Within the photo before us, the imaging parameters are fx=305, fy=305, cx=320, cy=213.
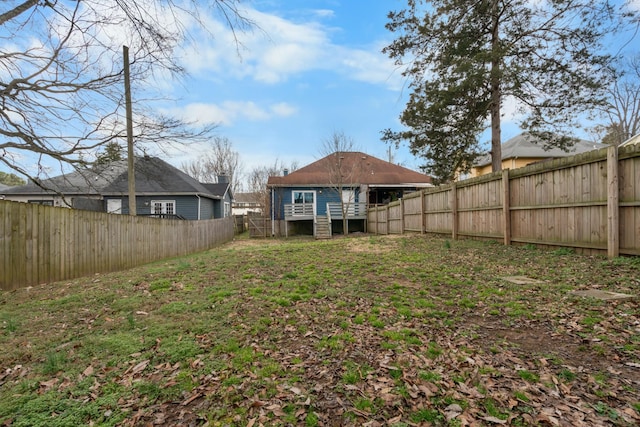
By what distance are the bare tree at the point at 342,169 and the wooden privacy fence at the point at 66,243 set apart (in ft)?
39.3

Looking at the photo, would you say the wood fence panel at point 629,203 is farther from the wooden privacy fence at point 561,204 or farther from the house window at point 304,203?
the house window at point 304,203

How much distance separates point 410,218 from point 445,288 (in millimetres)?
8439

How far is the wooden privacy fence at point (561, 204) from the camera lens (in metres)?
4.72

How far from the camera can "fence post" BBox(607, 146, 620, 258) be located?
476cm

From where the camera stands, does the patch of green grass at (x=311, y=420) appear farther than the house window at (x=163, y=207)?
No

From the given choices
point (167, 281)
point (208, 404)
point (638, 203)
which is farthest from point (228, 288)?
point (638, 203)

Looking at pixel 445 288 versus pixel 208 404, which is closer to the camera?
pixel 208 404

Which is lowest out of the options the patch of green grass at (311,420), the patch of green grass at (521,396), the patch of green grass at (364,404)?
the patch of green grass at (311,420)

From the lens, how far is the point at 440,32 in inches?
415

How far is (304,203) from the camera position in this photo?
20844 millimetres

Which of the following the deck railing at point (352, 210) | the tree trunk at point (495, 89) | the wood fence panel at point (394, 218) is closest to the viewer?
the tree trunk at point (495, 89)

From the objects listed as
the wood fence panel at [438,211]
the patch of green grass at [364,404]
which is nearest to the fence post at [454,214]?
→ the wood fence panel at [438,211]

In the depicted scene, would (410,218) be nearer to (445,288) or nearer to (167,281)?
(445,288)

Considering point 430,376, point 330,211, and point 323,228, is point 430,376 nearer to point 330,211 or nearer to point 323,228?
point 323,228
